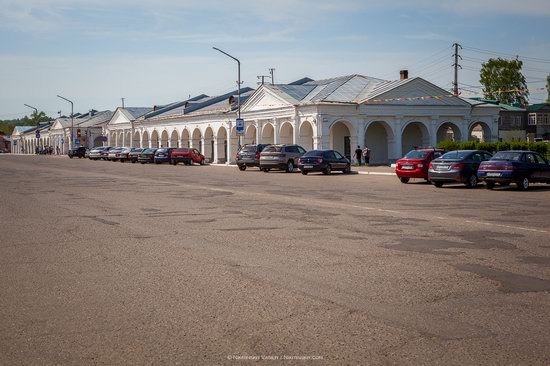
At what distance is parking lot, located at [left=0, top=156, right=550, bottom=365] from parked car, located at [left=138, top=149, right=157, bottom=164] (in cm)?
4742

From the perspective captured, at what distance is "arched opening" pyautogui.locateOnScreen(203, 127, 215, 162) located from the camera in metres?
66.5

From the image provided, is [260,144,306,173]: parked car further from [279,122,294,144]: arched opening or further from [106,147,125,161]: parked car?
[106,147,125,161]: parked car

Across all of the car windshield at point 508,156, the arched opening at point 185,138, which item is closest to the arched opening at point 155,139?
the arched opening at point 185,138

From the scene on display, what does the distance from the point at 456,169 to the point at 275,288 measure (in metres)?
19.5

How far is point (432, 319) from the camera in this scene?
6.01 m

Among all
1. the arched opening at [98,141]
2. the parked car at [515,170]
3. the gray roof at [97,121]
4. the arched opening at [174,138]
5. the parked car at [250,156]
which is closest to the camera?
the parked car at [515,170]

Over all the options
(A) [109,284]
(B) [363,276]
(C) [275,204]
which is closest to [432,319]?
(B) [363,276]

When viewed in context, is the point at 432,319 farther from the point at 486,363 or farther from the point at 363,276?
the point at 363,276

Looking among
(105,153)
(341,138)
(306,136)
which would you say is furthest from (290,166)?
(105,153)

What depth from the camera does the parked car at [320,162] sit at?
36.8 m

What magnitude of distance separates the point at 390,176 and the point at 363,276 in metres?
28.1

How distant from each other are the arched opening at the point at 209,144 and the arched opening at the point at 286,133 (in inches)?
561

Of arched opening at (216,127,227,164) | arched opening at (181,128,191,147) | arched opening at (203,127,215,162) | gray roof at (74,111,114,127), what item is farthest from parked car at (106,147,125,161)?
gray roof at (74,111,114,127)

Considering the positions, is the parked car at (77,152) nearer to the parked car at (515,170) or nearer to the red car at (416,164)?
the red car at (416,164)
